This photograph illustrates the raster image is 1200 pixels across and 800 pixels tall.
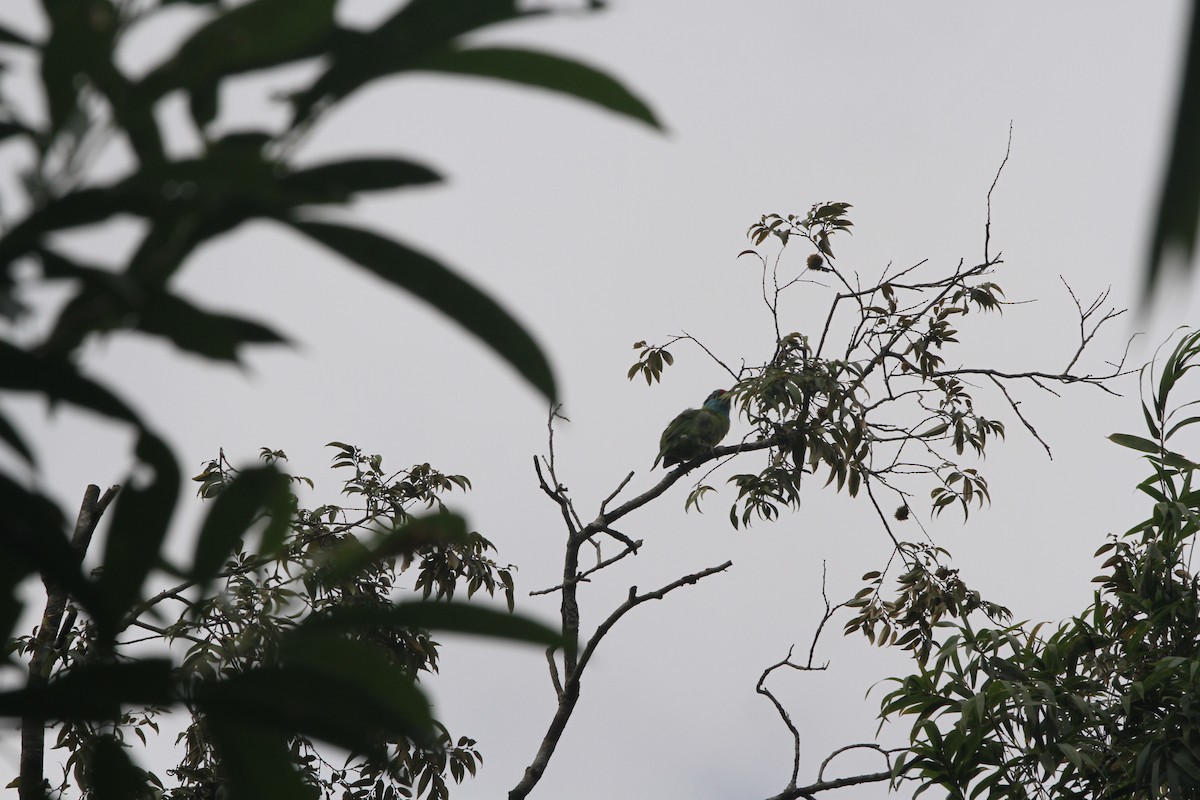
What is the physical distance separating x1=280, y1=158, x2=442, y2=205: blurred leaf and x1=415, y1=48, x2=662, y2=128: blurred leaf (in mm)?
64

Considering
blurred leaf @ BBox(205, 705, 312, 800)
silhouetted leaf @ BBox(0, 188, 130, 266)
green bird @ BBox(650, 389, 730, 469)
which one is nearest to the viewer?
silhouetted leaf @ BBox(0, 188, 130, 266)

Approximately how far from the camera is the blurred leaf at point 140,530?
0.60 m

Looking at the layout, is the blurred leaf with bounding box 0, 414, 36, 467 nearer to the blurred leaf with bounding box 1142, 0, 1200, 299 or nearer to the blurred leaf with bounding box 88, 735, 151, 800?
the blurred leaf with bounding box 88, 735, 151, 800

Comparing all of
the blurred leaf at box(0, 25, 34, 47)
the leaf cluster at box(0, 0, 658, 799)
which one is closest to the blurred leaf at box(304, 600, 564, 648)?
the leaf cluster at box(0, 0, 658, 799)

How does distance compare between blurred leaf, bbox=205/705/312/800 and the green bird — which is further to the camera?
the green bird

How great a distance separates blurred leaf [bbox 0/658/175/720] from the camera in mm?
530

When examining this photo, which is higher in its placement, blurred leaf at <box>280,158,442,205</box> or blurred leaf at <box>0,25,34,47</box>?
blurred leaf at <box>0,25,34,47</box>

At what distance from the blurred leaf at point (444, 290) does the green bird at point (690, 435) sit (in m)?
4.62

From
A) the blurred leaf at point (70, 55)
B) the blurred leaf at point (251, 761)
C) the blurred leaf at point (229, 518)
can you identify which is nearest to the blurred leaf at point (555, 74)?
the blurred leaf at point (70, 55)

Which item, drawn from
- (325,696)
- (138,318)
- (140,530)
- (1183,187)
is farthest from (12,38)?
(1183,187)

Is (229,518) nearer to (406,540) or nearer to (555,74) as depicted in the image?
(406,540)

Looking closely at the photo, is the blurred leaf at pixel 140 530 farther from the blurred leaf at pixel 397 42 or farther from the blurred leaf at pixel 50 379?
the blurred leaf at pixel 397 42

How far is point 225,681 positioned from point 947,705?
3318 mm

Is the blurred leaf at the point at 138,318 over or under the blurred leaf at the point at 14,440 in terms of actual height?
over
